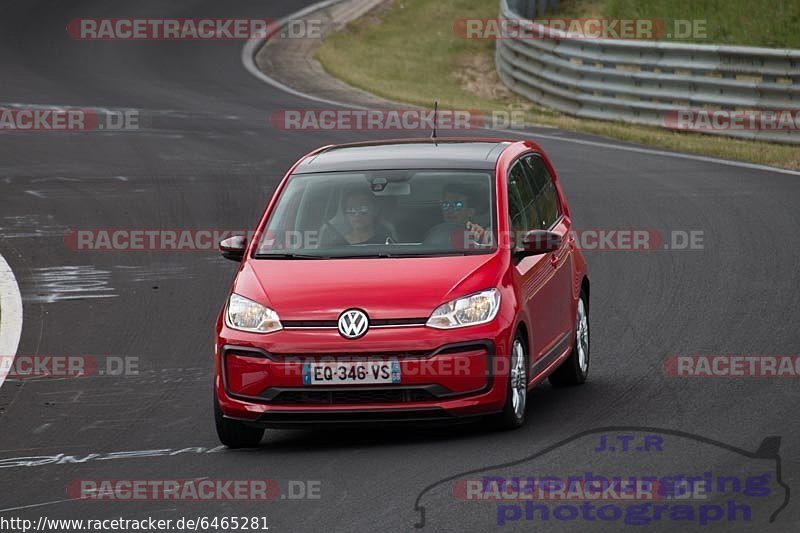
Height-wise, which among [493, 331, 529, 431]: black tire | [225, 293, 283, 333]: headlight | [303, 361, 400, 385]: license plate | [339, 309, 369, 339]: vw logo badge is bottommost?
[493, 331, 529, 431]: black tire

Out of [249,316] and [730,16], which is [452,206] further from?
[730,16]

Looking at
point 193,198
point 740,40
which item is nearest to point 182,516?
point 193,198

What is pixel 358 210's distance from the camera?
10023 millimetres

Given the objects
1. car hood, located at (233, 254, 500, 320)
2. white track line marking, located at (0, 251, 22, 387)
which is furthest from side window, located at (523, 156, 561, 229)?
white track line marking, located at (0, 251, 22, 387)

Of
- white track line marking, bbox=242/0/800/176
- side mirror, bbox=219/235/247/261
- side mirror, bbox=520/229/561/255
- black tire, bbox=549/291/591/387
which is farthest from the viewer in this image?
white track line marking, bbox=242/0/800/176

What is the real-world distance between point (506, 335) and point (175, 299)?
534 cm

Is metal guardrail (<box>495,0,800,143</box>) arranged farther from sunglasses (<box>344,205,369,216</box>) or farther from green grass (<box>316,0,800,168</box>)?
sunglasses (<box>344,205,369,216</box>)

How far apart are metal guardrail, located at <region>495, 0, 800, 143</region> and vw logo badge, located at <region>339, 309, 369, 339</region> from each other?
14612mm

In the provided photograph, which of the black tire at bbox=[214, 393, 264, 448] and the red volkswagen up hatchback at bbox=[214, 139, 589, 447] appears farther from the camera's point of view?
the black tire at bbox=[214, 393, 264, 448]

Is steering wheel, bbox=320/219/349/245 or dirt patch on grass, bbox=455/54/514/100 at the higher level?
steering wheel, bbox=320/219/349/245

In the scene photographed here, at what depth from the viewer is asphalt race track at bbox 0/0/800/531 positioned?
27.0ft

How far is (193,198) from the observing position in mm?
18500

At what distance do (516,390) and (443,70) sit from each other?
23.6 meters

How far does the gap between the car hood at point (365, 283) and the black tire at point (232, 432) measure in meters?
0.69
